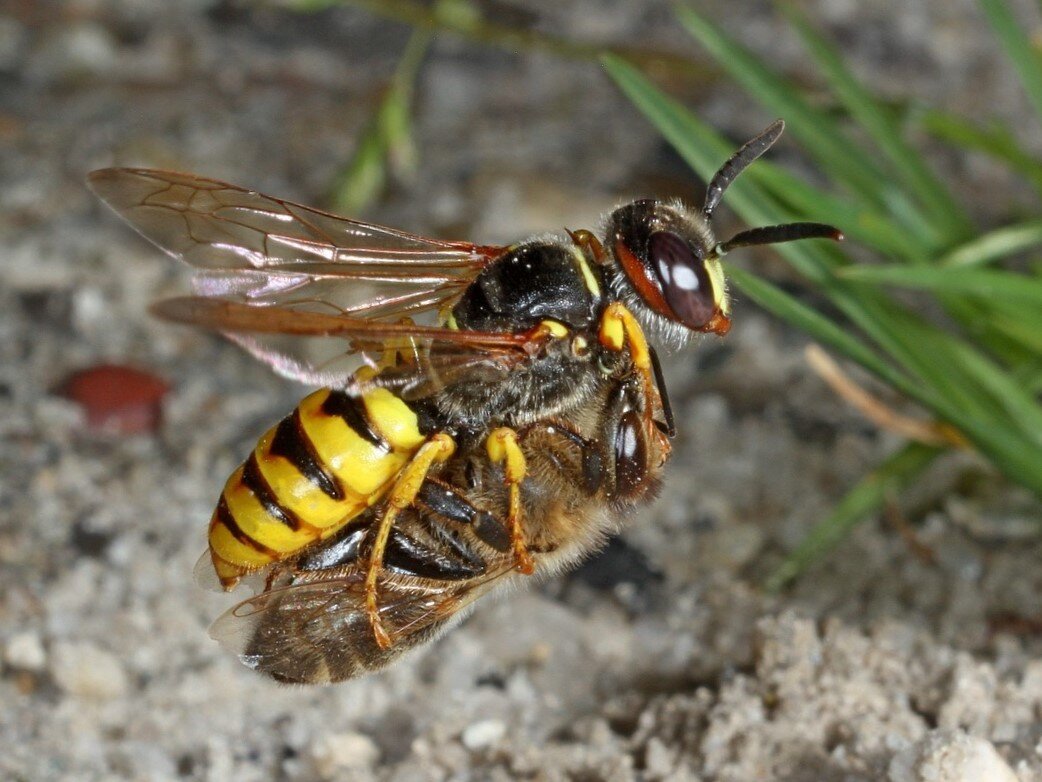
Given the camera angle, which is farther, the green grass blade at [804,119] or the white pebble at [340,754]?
the green grass blade at [804,119]

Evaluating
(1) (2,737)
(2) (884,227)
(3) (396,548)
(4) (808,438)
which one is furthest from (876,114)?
(1) (2,737)

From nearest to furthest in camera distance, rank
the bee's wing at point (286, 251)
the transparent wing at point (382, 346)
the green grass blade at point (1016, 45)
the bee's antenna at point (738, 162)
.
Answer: the transparent wing at point (382, 346), the bee's antenna at point (738, 162), the bee's wing at point (286, 251), the green grass blade at point (1016, 45)

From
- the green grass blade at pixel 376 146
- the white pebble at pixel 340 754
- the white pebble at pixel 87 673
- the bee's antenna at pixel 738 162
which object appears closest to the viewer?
the bee's antenna at pixel 738 162

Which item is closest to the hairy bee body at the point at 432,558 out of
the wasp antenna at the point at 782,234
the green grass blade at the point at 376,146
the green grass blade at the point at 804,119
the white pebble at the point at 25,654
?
the wasp antenna at the point at 782,234

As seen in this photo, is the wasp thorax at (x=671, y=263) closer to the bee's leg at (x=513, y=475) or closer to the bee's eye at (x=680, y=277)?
the bee's eye at (x=680, y=277)

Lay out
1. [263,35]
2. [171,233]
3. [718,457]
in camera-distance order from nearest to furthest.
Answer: [171,233] → [718,457] → [263,35]

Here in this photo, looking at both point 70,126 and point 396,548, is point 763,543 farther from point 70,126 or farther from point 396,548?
point 70,126

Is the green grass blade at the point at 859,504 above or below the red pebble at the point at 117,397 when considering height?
below
